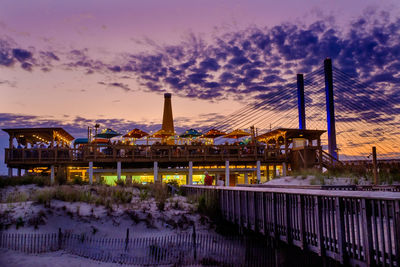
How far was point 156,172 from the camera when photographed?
92.9ft

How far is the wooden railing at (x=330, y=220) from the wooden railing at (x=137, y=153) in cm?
1670

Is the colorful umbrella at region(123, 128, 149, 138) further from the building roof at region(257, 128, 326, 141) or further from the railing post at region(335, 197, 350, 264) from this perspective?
the railing post at region(335, 197, 350, 264)

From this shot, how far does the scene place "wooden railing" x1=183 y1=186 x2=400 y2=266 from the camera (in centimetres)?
551

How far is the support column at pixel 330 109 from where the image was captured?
3272 cm

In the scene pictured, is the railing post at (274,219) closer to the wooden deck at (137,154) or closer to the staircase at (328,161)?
the staircase at (328,161)

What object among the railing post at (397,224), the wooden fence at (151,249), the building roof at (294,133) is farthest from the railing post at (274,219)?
the building roof at (294,133)

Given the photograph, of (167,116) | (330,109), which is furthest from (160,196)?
(167,116)

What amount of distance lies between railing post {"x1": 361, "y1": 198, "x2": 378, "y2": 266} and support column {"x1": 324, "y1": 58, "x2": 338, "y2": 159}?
27.4 meters

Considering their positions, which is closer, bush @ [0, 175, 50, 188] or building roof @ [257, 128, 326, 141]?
bush @ [0, 175, 50, 188]

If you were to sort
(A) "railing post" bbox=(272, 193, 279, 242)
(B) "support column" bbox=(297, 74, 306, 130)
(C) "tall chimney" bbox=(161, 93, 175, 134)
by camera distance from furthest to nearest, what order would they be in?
(C) "tall chimney" bbox=(161, 93, 175, 134) < (B) "support column" bbox=(297, 74, 306, 130) < (A) "railing post" bbox=(272, 193, 279, 242)

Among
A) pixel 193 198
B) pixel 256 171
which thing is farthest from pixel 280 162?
pixel 193 198

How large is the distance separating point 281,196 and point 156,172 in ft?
67.0

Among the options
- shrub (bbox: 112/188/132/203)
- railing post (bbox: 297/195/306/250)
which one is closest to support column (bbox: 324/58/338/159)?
shrub (bbox: 112/188/132/203)

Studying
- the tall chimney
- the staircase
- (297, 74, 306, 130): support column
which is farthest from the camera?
the tall chimney
